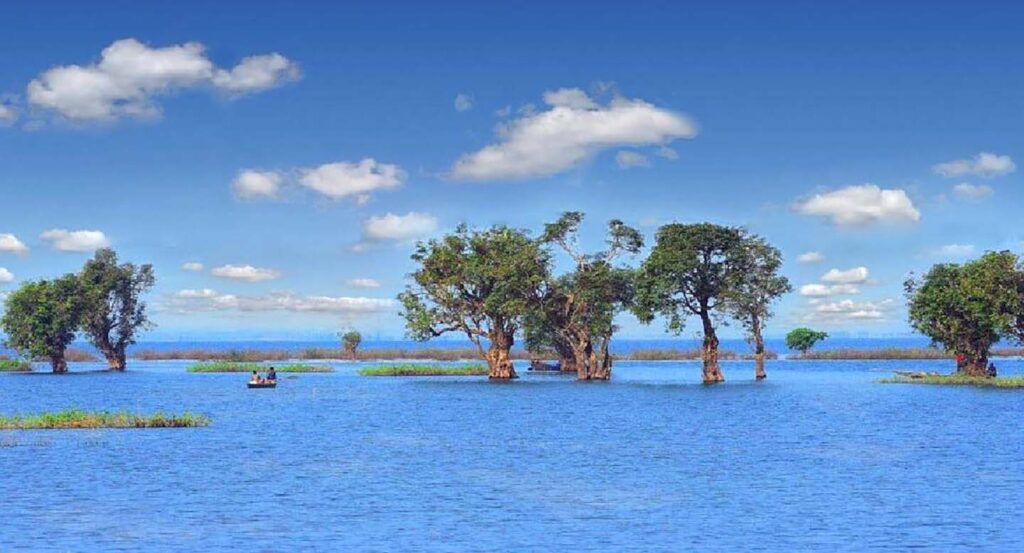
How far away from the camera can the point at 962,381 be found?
104750 millimetres

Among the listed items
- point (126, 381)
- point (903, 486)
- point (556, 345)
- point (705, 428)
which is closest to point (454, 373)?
point (556, 345)

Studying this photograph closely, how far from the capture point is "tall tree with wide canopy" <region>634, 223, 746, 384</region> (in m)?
105

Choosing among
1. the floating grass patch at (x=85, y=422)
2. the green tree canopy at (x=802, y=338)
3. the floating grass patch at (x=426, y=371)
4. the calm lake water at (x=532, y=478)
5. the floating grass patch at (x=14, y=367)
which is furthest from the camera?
the green tree canopy at (x=802, y=338)

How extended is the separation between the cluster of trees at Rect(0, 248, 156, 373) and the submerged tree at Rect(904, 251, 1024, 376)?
103619 millimetres

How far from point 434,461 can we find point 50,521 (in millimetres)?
19496

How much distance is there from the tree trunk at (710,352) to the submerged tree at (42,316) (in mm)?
85074

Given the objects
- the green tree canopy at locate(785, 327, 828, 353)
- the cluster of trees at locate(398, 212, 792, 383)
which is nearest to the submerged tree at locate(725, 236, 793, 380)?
the cluster of trees at locate(398, 212, 792, 383)

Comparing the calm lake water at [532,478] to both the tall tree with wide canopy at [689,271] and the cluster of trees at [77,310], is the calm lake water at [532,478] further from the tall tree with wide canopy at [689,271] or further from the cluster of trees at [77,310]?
the cluster of trees at [77,310]

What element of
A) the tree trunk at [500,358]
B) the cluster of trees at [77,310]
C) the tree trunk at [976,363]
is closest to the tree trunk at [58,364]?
the cluster of trees at [77,310]

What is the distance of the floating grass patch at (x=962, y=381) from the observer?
101 m

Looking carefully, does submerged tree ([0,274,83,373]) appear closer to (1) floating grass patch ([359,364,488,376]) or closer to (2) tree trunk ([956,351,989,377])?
(1) floating grass patch ([359,364,488,376])

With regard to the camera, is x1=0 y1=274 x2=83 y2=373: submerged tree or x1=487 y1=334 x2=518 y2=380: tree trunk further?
x1=0 y1=274 x2=83 y2=373: submerged tree

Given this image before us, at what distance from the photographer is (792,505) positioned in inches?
1542

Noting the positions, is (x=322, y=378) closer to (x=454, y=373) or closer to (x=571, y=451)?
(x=454, y=373)
